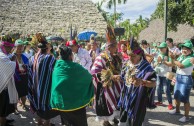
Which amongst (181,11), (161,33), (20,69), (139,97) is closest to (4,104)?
(20,69)

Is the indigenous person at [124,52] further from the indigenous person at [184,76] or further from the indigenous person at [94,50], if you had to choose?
the indigenous person at [94,50]

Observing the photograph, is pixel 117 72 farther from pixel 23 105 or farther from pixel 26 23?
pixel 26 23

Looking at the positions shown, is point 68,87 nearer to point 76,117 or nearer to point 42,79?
point 76,117

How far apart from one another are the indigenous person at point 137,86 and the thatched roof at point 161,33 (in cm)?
2882

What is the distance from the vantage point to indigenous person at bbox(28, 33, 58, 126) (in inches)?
163

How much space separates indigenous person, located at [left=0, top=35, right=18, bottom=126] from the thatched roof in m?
29.0

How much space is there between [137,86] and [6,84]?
230 centimetres

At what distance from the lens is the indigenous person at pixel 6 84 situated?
12.9 ft

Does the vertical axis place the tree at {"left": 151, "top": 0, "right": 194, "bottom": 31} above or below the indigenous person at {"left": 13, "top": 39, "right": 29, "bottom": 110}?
above

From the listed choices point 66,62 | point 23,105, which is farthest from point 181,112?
point 23,105

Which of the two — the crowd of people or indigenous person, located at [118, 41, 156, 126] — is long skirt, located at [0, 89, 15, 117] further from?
indigenous person, located at [118, 41, 156, 126]

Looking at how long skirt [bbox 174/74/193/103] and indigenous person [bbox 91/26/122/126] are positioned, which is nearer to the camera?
indigenous person [bbox 91/26/122/126]

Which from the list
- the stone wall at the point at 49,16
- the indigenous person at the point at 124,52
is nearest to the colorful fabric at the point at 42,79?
A: the indigenous person at the point at 124,52

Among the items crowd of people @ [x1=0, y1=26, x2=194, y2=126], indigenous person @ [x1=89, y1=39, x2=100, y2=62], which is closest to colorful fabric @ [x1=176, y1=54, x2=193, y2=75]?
crowd of people @ [x1=0, y1=26, x2=194, y2=126]
